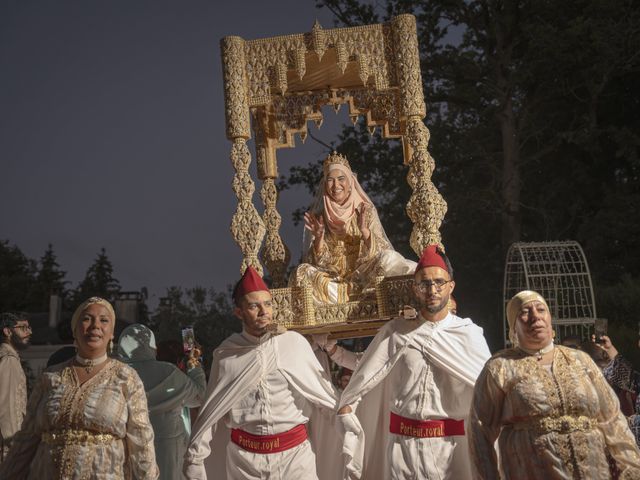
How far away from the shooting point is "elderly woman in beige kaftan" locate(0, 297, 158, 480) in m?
4.84

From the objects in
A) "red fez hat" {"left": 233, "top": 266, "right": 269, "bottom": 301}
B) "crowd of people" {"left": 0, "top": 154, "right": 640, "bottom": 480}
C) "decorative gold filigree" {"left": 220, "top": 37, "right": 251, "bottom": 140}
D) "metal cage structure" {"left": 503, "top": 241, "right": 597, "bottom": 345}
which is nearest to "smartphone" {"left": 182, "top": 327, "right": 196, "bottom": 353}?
"crowd of people" {"left": 0, "top": 154, "right": 640, "bottom": 480}

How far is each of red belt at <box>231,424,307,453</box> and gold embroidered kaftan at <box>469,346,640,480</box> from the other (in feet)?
4.75

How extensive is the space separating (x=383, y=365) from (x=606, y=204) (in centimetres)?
1283

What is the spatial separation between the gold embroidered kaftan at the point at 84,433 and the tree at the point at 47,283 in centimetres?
2266

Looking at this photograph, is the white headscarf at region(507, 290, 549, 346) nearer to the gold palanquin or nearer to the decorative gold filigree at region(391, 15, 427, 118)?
the gold palanquin

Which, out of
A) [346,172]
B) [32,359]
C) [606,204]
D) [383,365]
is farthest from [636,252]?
[32,359]

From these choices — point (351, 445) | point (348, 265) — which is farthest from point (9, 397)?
point (348, 265)

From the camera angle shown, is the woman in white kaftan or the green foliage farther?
the green foliage

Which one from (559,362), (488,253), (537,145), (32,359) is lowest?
(559,362)

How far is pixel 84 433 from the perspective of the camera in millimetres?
4867

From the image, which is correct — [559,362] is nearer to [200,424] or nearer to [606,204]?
[200,424]

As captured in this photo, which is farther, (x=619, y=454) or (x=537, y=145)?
(x=537, y=145)

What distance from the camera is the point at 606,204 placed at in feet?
58.0

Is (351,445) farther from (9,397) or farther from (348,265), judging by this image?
(348,265)
